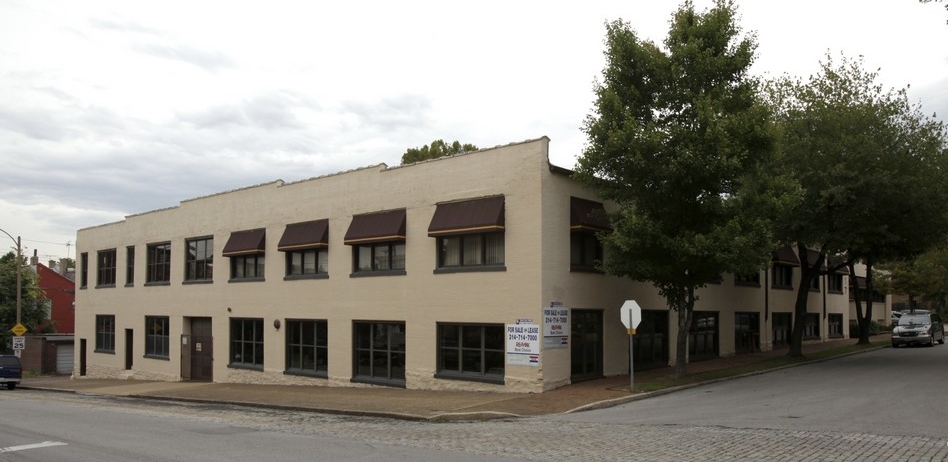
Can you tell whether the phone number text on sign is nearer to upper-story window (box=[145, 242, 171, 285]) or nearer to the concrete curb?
the concrete curb

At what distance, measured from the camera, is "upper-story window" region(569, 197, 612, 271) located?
21.0 meters

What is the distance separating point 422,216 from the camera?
899 inches

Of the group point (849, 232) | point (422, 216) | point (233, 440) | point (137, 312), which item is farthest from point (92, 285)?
point (849, 232)

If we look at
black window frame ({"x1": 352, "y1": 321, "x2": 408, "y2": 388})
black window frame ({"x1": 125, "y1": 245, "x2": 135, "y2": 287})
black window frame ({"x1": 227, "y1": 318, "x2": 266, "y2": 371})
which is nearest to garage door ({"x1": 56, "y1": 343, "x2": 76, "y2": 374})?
black window frame ({"x1": 125, "y1": 245, "x2": 135, "y2": 287})

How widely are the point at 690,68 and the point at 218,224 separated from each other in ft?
67.9

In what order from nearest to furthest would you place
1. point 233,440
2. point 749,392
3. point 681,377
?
point 233,440 < point 749,392 < point 681,377

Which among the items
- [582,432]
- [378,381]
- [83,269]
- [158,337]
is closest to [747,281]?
[378,381]

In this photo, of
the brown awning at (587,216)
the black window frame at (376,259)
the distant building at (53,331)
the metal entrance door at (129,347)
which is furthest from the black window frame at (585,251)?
the distant building at (53,331)

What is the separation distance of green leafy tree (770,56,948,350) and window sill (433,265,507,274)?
11.2 metres

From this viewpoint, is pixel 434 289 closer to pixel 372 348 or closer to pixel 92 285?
pixel 372 348

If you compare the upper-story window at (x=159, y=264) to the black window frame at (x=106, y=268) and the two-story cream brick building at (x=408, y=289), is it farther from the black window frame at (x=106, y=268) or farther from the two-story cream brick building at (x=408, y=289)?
the black window frame at (x=106, y=268)

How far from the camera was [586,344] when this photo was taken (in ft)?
71.2

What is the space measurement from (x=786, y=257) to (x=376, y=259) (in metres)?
21.2

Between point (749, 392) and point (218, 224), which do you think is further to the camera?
point (218, 224)
